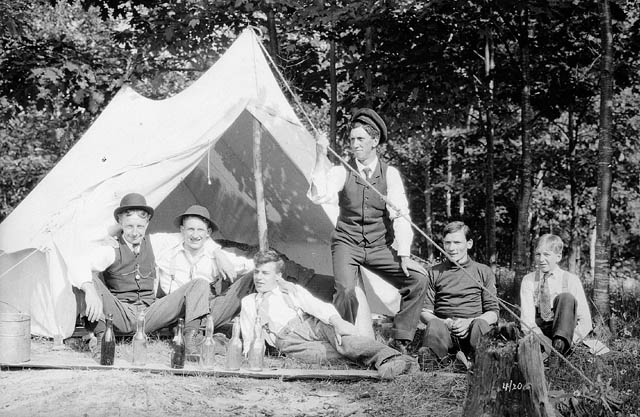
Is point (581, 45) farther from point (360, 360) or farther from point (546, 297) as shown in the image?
point (360, 360)

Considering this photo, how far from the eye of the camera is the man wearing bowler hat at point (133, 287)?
4176 mm

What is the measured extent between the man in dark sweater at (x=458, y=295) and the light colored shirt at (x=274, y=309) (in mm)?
677

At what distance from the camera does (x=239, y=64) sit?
5523 millimetres

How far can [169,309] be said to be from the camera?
170 inches

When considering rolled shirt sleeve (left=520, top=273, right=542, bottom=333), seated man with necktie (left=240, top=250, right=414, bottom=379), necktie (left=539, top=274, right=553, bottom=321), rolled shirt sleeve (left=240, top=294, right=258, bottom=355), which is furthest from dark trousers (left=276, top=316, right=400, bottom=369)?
necktie (left=539, top=274, right=553, bottom=321)

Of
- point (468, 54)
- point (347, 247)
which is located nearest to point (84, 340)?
point (347, 247)

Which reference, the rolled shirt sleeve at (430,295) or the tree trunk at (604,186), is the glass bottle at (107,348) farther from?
the tree trunk at (604,186)

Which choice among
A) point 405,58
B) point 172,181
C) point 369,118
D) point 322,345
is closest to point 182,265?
point 172,181

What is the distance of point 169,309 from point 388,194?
5.34ft

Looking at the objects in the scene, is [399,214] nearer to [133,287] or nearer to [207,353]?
[207,353]

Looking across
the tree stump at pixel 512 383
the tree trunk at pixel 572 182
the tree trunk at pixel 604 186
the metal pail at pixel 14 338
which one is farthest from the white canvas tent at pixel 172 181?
the tree trunk at pixel 572 182

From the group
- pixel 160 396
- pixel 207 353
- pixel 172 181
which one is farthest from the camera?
pixel 172 181

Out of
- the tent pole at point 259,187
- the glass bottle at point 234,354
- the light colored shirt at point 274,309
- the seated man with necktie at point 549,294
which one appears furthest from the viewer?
the tent pole at point 259,187

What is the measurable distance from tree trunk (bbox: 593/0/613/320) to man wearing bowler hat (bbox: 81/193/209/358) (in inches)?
110
